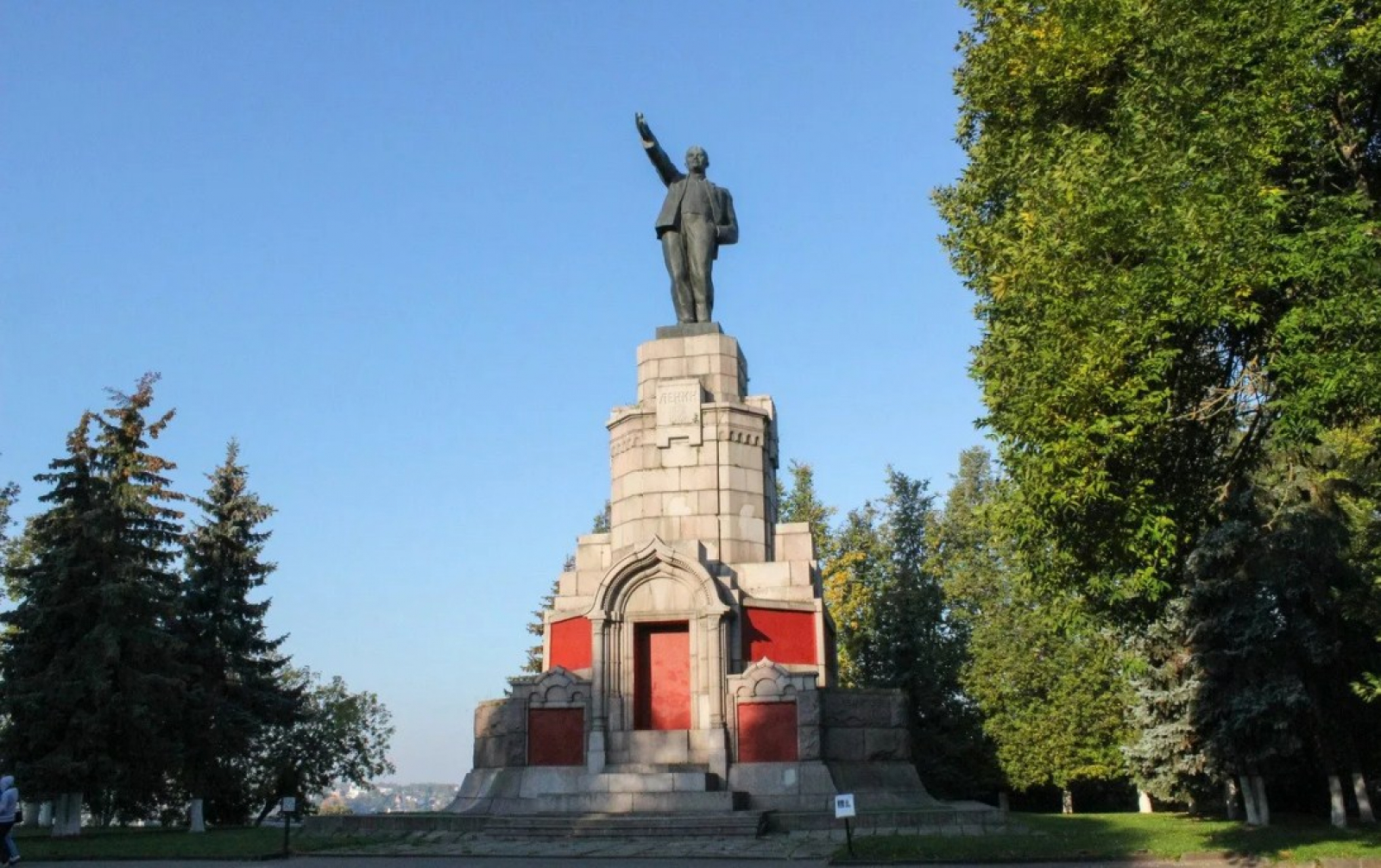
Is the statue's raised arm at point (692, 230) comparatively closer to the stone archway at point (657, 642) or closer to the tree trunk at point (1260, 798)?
the stone archway at point (657, 642)

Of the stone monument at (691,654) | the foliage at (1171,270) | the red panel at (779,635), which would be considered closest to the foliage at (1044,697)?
the stone monument at (691,654)

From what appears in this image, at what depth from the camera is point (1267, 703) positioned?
22.1 meters

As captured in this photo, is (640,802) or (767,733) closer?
(640,802)

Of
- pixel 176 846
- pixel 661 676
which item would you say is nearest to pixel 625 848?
pixel 661 676

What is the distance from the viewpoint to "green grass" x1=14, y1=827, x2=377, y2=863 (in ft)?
53.3

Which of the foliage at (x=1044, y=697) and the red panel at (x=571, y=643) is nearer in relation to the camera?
the red panel at (x=571, y=643)

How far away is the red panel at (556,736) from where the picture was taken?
19.1 m

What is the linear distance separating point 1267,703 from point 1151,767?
5.14 m

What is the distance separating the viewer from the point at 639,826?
1634 centimetres

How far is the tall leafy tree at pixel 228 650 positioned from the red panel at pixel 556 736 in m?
13.4

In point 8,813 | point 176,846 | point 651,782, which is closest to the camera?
point 8,813

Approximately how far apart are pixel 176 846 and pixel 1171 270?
643 inches

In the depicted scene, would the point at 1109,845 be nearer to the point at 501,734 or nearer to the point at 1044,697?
the point at 501,734

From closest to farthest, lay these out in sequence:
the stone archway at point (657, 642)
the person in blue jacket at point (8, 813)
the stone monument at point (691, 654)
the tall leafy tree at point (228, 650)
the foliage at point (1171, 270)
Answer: the foliage at point (1171, 270), the person in blue jacket at point (8, 813), the stone monument at point (691, 654), the stone archway at point (657, 642), the tall leafy tree at point (228, 650)
